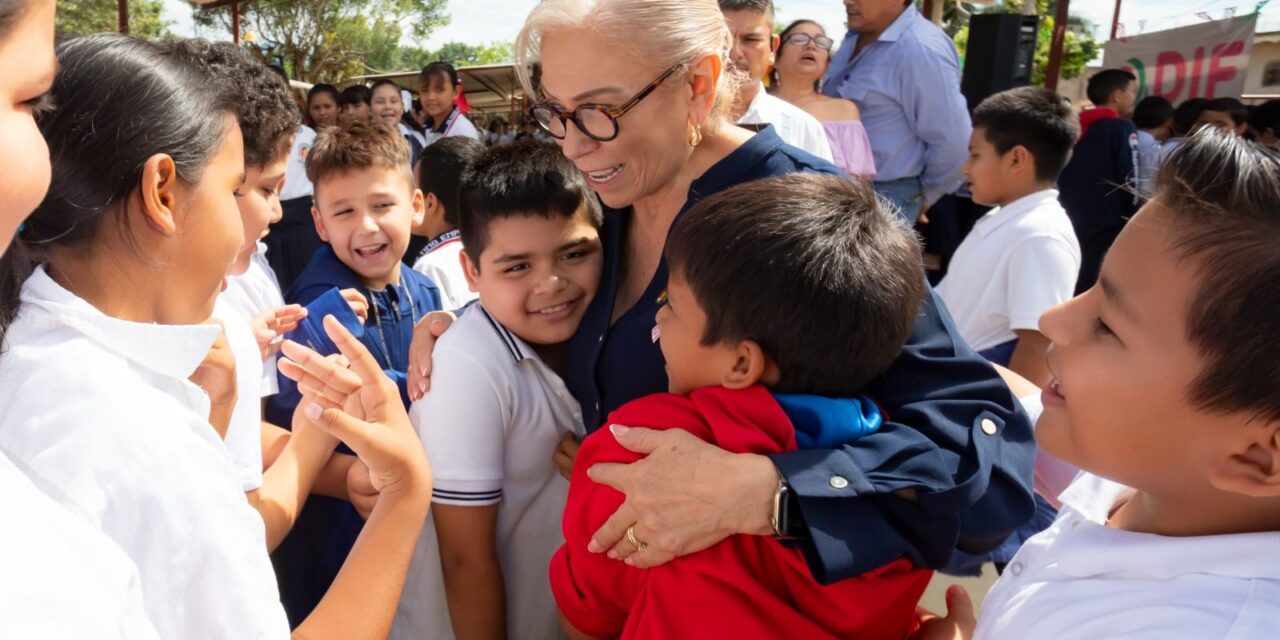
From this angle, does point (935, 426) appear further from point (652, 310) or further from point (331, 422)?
point (331, 422)

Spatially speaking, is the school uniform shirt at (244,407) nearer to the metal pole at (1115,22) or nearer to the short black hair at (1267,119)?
the short black hair at (1267,119)

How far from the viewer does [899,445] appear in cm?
125

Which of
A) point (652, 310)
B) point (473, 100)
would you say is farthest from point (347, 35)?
point (652, 310)

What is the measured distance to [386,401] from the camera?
4.79ft

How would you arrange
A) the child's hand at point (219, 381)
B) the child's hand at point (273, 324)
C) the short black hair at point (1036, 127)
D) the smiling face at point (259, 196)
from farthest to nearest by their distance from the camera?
1. the short black hair at point (1036, 127)
2. the child's hand at point (273, 324)
3. the smiling face at point (259, 196)
4. the child's hand at point (219, 381)

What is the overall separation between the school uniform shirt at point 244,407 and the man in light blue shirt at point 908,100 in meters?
3.36

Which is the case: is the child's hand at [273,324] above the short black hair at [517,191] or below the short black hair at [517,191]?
below

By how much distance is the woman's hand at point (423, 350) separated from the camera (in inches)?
69.2

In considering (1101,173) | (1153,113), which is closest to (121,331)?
(1101,173)

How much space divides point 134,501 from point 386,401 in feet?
1.74

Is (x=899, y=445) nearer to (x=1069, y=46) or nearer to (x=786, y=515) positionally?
(x=786, y=515)

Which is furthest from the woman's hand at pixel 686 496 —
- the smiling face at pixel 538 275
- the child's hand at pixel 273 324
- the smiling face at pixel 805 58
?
the smiling face at pixel 805 58

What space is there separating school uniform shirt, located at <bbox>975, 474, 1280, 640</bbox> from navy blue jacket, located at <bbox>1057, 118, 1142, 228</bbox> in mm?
5361

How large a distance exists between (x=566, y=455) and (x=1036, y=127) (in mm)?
2603
